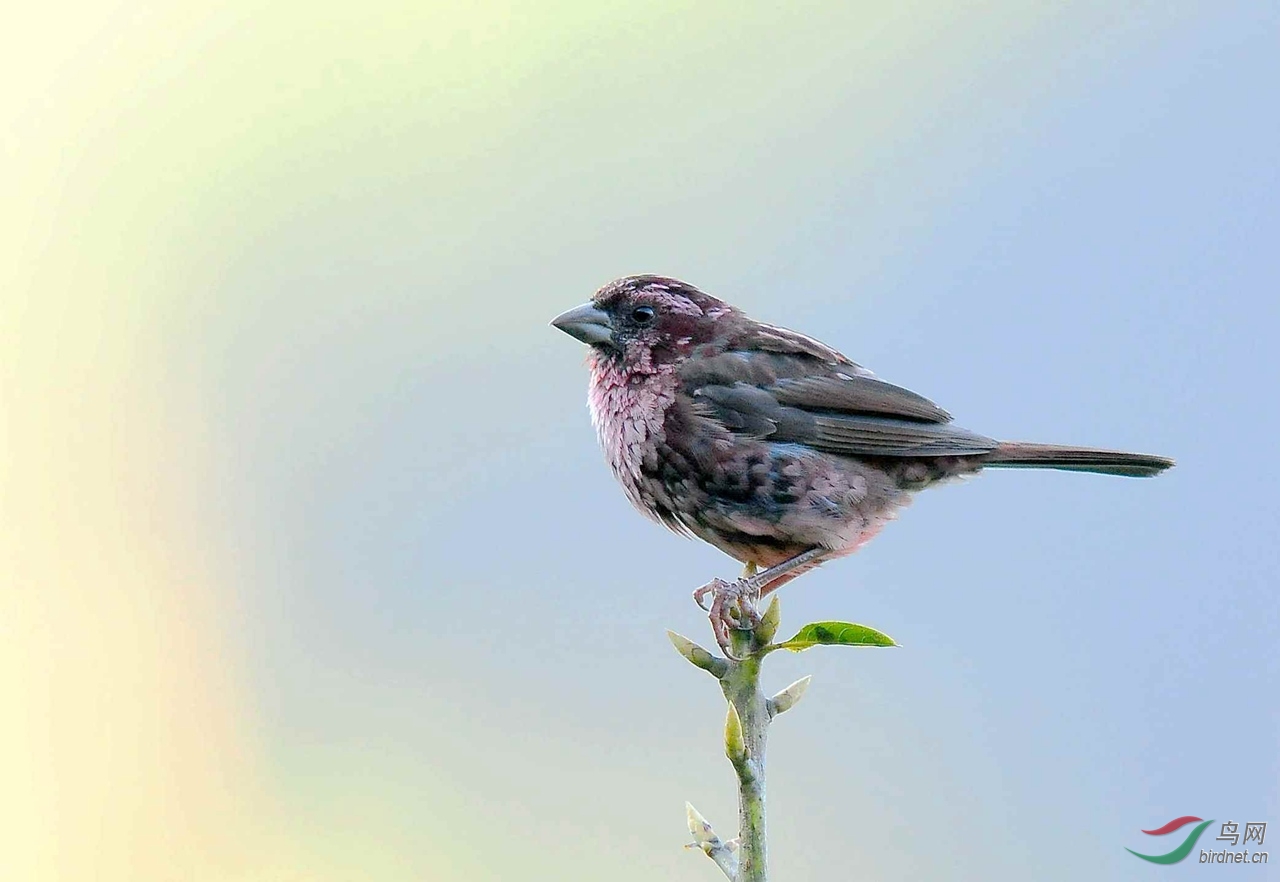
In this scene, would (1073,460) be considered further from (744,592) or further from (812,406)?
(744,592)

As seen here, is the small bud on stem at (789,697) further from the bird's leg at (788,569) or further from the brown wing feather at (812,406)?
the brown wing feather at (812,406)

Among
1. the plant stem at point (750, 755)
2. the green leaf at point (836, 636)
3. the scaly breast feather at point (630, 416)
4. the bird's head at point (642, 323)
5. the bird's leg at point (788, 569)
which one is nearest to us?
the plant stem at point (750, 755)

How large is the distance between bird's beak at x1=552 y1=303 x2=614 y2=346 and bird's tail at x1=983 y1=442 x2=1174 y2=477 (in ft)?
4.55

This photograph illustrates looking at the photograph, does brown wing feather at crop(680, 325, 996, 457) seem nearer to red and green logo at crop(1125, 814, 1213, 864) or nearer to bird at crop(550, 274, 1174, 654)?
bird at crop(550, 274, 1174, 654)

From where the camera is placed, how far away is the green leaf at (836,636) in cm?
260

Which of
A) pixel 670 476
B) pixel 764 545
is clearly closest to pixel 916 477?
pixel 764 545

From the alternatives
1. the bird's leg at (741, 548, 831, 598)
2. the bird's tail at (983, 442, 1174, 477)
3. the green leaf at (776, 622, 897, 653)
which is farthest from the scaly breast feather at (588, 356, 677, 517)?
the green leaf at (776, 622, 897, 653)

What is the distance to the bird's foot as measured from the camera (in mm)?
2830

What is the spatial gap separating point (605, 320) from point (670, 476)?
0.68 metres

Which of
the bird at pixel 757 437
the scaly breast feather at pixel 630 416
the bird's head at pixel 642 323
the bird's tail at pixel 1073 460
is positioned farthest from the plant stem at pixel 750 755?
the bird's tail at pixel 1073 460

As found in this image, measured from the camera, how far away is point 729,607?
122 inches

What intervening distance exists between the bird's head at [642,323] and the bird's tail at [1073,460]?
1082 mm

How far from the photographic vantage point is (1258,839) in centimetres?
427

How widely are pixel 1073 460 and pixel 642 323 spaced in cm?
154
